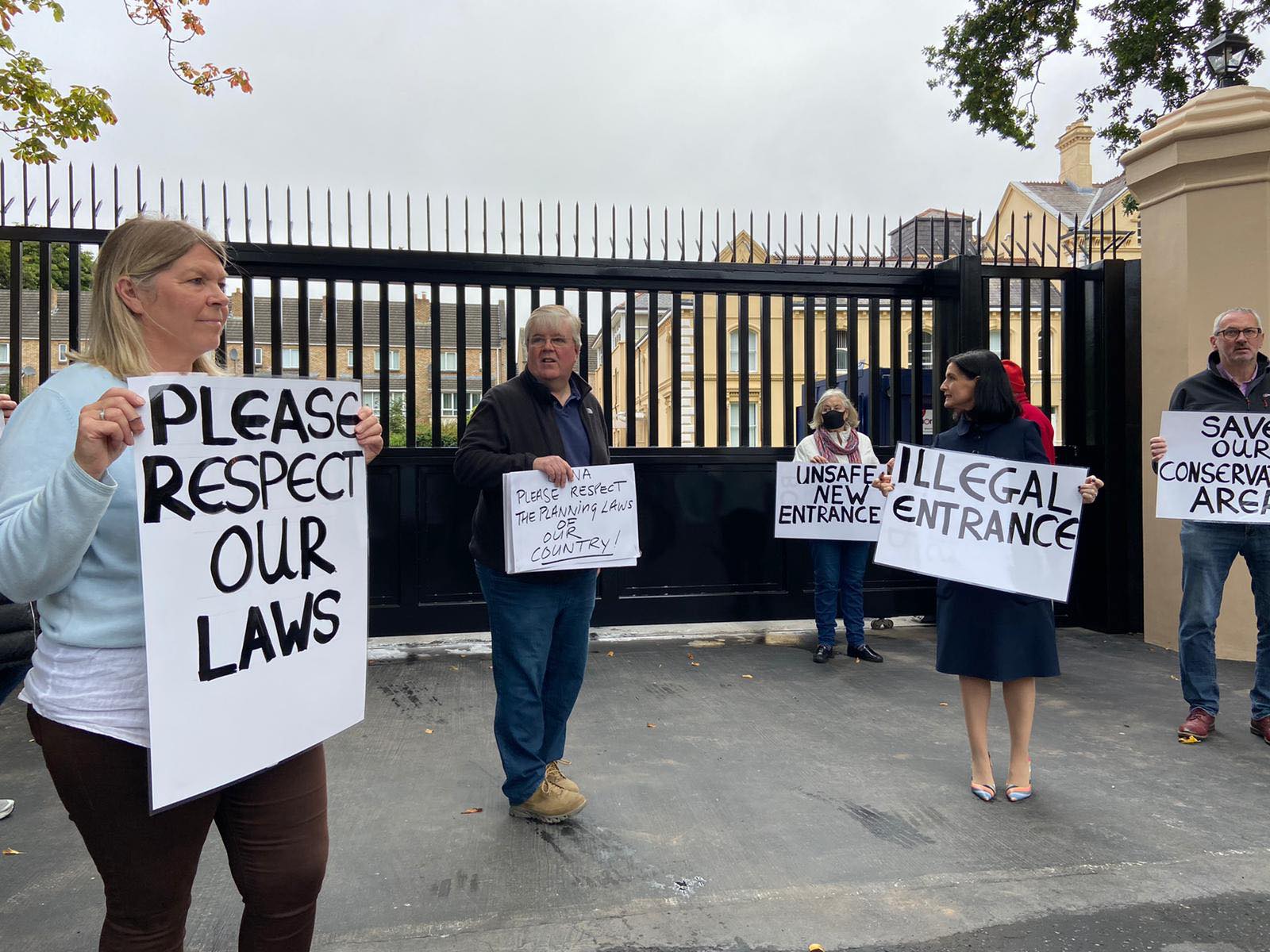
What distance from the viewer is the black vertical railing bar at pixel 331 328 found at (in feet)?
18.7

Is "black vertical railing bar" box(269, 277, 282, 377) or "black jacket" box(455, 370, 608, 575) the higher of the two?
"black vertical railing bar" box(269, 277, 282, 377)

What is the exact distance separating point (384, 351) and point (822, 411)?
10.3 feet

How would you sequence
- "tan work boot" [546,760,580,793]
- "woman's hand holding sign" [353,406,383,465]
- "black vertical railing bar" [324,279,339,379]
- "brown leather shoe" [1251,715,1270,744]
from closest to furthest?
"woman's hand holding sign" [353,406,383,465]
"tan work boot" [546,760,580,793]
"brown leather shoe" [1251,715,1270,744]
"black vertical railing bar" [324,279,339,379]

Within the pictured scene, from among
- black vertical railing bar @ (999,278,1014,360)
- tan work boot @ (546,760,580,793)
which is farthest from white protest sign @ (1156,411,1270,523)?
tan work boot @ (546,760,580,793)

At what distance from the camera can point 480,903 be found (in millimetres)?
2959

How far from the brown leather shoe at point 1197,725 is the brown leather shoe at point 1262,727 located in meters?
0.19

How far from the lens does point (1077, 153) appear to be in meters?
43.8

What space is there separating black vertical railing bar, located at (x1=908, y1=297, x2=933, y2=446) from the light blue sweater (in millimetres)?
6415

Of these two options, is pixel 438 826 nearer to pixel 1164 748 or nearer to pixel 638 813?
pixel 638 813

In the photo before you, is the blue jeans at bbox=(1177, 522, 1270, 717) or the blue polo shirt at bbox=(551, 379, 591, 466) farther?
the blue jeans at bbox=(1177, 522, 1270, 717)

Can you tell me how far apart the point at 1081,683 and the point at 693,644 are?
8.80 ft

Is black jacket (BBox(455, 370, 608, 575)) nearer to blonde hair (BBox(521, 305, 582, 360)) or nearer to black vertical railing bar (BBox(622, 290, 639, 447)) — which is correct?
blonde hair (BBox(521, 305, 582, 360))

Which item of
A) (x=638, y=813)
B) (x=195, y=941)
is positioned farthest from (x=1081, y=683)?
(x=195, y=941)

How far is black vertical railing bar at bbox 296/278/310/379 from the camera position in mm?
6344
